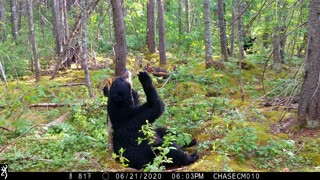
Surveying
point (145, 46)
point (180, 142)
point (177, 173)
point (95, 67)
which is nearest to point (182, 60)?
point (95, 67)

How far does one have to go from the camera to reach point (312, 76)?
5.98m

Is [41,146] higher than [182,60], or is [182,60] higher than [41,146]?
[182,60]

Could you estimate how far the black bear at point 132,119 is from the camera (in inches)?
203

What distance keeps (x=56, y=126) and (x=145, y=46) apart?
41.9 ft

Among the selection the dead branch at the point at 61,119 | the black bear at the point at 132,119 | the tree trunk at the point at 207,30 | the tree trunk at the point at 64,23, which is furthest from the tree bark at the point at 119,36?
the tree trunk at the point at 64,23

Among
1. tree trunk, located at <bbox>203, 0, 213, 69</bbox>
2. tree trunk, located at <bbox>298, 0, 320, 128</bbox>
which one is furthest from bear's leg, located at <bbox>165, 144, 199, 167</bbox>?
tree trunk, located at <bbox>203, 0, 213, 69</bbox>

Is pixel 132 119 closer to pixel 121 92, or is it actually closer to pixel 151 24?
pixel 121 92

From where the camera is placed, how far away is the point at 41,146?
5.80 m

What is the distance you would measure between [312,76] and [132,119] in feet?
10.1

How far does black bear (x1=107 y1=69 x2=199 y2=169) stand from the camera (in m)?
5.16

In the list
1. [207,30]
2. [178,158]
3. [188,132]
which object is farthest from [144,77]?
[207,30]

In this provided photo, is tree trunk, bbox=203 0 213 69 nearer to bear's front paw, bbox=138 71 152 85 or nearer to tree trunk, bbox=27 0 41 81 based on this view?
tree trunk, bbox=27 0 41 81

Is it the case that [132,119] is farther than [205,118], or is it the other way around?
[205,118]

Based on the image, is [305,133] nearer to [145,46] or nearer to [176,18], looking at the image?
[145,46]
